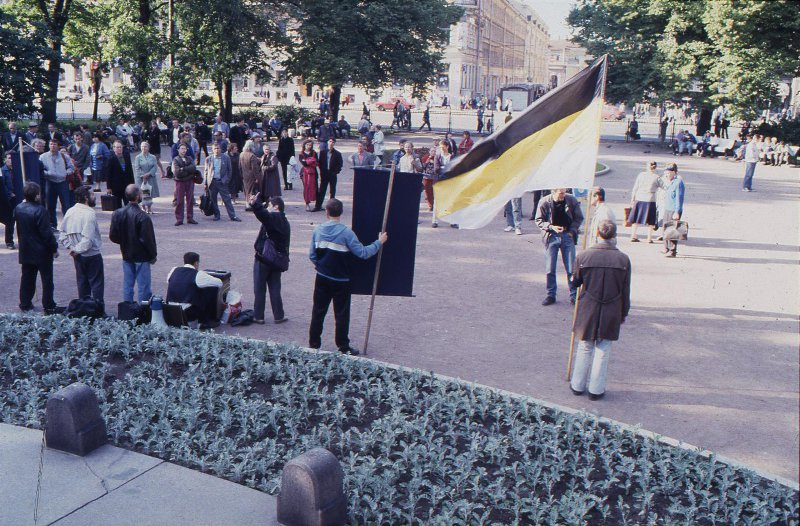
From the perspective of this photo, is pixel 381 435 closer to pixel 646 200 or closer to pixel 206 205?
pixel 646 200

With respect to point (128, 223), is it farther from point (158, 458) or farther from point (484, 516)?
Answer: point (484, 516)

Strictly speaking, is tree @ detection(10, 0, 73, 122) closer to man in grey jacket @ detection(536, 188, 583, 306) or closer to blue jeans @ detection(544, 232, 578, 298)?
man in grey jacket @ detection(536, 188, 583, 306)

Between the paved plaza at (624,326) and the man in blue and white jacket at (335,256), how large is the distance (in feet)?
2.68

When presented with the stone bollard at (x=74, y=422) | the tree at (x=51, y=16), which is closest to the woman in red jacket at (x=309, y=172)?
the stone bollard at (x=74, y=422)

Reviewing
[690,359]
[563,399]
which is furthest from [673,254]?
[563,399]

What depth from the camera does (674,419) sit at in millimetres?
7844

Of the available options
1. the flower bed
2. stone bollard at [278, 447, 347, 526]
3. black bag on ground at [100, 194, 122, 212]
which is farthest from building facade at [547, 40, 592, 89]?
stone bollard at [278, 447, 347, 526]

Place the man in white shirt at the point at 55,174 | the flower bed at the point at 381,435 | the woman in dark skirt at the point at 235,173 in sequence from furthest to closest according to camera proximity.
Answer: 1. the woman in dark skirt at the point at 235,173
2. the man in white shirt at the point at 55,174
3. the flower bed at the point at 381,435

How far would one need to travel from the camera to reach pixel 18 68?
23906 millimetres

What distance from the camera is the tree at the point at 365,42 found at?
3975 centimetres

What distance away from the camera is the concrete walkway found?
5.64m

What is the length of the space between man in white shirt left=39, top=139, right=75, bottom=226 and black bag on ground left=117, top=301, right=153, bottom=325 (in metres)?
6.25

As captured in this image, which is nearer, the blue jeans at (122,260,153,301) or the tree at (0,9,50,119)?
the blue jeans at (122,260,153,301)

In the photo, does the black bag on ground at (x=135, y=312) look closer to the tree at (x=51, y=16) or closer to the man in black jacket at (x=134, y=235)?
the man in black jacket at (x=134, y=235)
